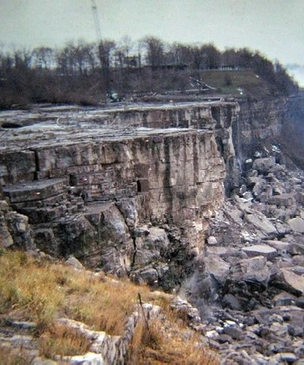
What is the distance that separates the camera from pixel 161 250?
11859 mm

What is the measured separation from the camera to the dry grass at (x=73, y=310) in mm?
4576

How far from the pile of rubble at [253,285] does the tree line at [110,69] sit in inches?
454

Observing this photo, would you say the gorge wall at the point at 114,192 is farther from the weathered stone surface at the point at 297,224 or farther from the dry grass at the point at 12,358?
the dry grass at the point at 12,358

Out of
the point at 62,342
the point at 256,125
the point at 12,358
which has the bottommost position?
the point at 256,125

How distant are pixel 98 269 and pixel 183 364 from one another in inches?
192

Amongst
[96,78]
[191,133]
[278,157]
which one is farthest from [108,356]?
[96,78]

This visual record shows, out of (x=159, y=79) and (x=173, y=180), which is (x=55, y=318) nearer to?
(x=173, y=180)

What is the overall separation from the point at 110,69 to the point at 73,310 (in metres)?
34.4

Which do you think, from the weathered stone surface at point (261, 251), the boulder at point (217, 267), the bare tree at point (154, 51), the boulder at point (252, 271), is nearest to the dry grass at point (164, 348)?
the boulder at point (252, 271)

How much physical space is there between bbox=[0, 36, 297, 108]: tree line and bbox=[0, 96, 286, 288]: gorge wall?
31.2 feet

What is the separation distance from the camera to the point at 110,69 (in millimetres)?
38281

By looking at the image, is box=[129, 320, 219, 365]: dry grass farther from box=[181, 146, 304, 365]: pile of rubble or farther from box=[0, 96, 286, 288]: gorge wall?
box=[0, 96, 286, 288]: gorge wall

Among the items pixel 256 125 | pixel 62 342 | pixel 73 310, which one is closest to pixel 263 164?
pixel 256 125

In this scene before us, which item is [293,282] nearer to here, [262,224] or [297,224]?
[262,224]
